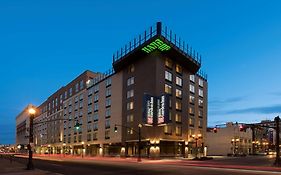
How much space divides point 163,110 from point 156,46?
1471cm

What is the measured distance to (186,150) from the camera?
8369cm

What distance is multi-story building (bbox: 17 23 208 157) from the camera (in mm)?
73812

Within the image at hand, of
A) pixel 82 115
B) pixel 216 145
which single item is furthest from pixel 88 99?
pixel 216 145

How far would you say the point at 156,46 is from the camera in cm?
7606

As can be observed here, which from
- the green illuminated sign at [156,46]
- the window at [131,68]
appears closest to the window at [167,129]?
the window at [131,68]

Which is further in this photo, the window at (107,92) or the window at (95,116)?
the window at (95,116)

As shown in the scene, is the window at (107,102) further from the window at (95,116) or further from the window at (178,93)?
the window at (178,93)

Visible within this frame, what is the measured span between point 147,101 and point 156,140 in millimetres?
8607

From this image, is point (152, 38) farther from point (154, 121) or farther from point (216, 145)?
point (216, 145)

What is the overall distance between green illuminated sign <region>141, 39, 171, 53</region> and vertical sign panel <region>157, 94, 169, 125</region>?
11.6 meters

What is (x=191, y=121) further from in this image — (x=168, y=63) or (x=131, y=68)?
(x=131, y=68)

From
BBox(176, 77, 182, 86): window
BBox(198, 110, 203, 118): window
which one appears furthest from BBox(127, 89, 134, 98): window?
BBox(198, 110, 203, 118): window

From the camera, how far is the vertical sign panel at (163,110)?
71.1 meters

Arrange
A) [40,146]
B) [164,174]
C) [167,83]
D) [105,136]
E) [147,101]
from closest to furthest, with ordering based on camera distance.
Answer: [164,174] → [147,101] → [167,83] → [105,136] → [40,146]
